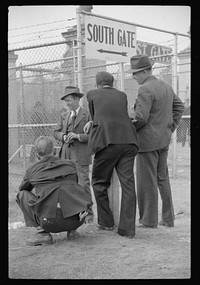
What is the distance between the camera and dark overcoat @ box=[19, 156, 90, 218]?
4297 millimetres

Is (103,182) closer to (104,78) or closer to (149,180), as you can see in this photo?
(149,180)

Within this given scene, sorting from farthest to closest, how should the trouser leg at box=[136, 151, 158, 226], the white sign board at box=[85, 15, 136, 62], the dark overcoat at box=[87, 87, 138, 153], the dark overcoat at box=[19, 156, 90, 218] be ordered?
the white sign board at box=[85, 15, 136, 62] → the trouser leg at box=[136, 151, 158, 226] → the dark overcoat at box=[87, 87, 138, 153] → the dark overcoat at box=[19, 156, 90, 218]

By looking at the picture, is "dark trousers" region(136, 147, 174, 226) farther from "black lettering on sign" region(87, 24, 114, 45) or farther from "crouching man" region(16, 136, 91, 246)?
"black lettering on sign" region(87, 24, 114, 45)

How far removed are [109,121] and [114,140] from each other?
0.67 ft

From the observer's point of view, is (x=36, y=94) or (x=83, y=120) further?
(x=36, y=94)

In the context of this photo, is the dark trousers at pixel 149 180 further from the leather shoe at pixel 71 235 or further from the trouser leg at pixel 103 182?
the leather shoe at pixel 71 235

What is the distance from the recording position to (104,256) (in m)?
4.16

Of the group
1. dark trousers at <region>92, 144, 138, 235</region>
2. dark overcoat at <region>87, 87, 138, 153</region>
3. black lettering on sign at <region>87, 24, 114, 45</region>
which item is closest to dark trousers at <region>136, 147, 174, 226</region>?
dark trousers at <region>92, 144, 138, 235</region>

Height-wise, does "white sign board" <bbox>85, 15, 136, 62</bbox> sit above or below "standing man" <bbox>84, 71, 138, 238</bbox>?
above

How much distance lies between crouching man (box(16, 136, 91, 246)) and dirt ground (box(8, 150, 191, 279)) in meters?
0.24
